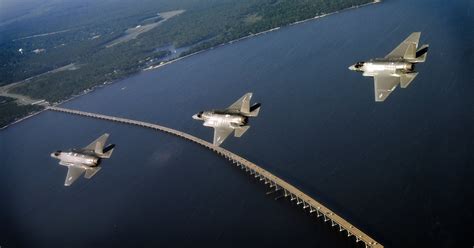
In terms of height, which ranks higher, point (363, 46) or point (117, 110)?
point (363, 46)

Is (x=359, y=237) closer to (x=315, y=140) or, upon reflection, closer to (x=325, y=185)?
(x=325, y=185)

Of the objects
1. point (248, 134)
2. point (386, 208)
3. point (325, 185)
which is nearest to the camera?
point (386, 208)

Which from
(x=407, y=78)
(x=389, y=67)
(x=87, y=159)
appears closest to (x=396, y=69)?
(x=389, y=67)

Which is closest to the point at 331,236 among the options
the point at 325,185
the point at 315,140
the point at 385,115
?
the point at 325,185

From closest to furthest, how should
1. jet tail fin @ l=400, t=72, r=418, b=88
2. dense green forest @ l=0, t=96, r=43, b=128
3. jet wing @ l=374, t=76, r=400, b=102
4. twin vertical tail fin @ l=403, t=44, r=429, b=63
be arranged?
jet tail fin @ l=400, t=72, r=418, b=88, jet wing @ l=374, t=76, r=400, b=102, twin vertical tail fin @ l=403, t=44, r=429, b=63, dense green forest @ l=0, t=96, r=43, b=128

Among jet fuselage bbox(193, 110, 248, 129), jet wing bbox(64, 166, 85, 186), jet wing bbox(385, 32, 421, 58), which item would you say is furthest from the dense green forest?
jet wing bbox(385, 32, 421, 58)

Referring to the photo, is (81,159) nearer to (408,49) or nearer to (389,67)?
(389,67)

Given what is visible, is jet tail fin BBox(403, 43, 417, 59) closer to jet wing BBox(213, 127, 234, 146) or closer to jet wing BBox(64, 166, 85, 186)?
jet wing BBox(213, 127, 234, 146)
